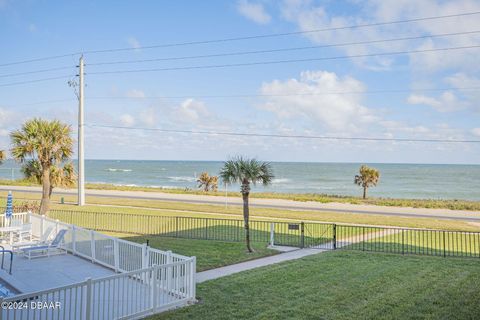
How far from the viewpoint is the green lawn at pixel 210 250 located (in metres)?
12.7

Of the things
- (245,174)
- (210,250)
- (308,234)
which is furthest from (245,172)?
(308,234)

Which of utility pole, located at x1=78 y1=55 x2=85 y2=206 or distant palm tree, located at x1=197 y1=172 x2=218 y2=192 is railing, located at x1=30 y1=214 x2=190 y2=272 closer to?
utility pole, located at x1=78 y1=55 x2=85 y2=206

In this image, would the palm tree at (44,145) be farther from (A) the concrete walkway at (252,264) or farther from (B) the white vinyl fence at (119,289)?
(A) the concrete walkway at (252,264)

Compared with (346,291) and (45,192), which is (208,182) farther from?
(346,291)

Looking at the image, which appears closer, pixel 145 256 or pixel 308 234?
pixel 145 256

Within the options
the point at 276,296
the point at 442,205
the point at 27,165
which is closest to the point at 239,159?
the point at 276,296

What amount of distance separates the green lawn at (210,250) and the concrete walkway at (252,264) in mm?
287

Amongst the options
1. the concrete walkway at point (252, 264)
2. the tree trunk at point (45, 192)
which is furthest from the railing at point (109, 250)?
the tree trunk at point (45, 192)

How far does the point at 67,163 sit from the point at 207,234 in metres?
9.62

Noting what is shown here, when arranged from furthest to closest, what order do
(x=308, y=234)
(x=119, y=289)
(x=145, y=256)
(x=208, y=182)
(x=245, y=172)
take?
1. (x=208, y=182)
2. (x=308, y=234)
3. (x=245, y=172)
4. (x=145, y=256)
5. (x=119, y=289)

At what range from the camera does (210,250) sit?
47.0ft

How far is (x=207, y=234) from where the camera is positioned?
18359 millimetres

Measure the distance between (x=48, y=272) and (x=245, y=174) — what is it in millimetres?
6523

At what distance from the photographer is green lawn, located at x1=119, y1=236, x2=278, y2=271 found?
498 inches
